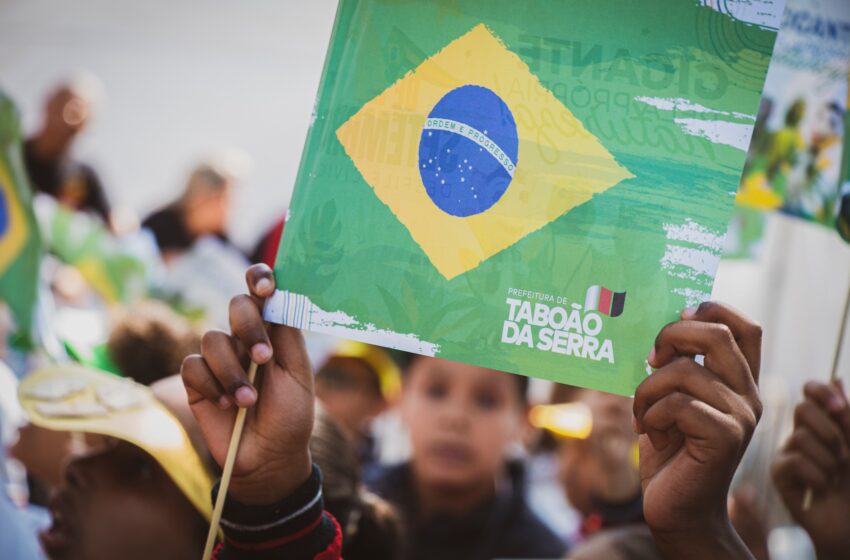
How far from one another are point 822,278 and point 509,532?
7.39ft

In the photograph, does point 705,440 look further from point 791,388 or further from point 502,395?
point 791,388

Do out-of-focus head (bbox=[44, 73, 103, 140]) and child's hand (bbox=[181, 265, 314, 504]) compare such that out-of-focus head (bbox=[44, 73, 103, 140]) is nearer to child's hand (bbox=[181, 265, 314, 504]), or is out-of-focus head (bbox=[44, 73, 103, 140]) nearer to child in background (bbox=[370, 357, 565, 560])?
child in background (bbox=[370, 357, 565, 560])

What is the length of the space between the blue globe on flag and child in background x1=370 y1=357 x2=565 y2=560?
66.2 inches

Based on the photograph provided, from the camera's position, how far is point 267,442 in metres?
1.44

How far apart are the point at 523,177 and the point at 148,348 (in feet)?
4.42

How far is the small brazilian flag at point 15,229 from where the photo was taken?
2492 mm

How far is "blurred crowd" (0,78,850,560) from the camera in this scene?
146cm

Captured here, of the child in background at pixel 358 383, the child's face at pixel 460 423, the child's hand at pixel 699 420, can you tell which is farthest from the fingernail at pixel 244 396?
the child in background at pixel 358 383

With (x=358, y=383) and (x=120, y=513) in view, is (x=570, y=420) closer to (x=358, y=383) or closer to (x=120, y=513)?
(x=358, y=383)

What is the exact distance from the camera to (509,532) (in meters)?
3.00

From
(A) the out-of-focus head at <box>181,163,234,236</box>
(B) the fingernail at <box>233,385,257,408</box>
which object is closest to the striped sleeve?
(B) the fingernail at <box>233,385,257,408</box>

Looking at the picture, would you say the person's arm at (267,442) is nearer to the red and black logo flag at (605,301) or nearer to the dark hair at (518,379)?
the red and black logo flag at (605,301)

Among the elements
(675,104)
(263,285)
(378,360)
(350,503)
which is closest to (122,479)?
(350,503)

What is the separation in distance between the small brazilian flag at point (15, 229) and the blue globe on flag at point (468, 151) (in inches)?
64.1
